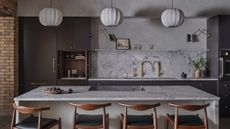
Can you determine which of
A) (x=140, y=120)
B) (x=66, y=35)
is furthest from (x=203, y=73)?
(x=140, y=120)

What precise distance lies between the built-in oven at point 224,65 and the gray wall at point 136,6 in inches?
43.6

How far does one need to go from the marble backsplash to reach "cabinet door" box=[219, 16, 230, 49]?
0.88 m

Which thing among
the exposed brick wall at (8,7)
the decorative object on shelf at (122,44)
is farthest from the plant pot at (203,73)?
the exposed brick wall at (8,7)

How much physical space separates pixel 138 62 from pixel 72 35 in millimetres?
1810

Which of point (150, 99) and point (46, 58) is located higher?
point (46, 58)

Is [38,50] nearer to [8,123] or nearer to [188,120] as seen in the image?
[8,123]

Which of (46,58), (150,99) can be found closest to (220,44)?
(150,99)

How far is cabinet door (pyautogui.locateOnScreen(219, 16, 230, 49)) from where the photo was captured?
22.5 ft

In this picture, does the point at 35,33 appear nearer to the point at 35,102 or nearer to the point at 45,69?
the point at 45,69

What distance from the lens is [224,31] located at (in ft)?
22.6

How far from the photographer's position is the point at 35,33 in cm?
710

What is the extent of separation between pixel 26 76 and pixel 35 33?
103cm

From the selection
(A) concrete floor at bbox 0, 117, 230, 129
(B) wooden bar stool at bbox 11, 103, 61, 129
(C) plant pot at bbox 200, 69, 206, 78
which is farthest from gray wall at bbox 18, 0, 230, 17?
(B) wooden bar stool at bbox 11, 103, 61, 129

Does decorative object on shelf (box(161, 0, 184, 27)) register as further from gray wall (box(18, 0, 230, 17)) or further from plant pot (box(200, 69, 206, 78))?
plant pot (box(200, 69, 206, 78))
